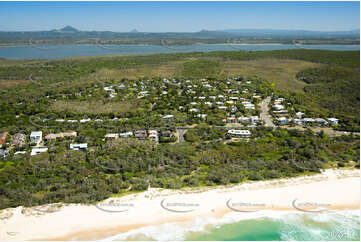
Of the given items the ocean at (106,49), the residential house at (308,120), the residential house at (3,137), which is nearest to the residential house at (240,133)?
the residential house at (308,120)

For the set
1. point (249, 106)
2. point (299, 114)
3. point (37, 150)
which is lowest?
point (37, 150)

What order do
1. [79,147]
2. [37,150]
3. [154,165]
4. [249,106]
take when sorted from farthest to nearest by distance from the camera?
[249,106]
[79,147]
[37,150]
[154,165]

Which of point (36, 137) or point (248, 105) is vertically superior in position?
point (248, 105)

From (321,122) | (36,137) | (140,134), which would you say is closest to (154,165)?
(140,134)

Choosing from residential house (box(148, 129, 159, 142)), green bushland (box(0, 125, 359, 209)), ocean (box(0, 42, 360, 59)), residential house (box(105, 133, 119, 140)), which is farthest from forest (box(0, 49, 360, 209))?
ocean (box(0, 42, 360, 59))

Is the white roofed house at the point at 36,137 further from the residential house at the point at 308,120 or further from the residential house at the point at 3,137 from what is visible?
the residential house at the point at 308,120

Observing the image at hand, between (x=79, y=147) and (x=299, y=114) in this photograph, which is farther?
Result: (x=299, y=114)

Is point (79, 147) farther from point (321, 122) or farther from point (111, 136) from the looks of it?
point (321, 122)
